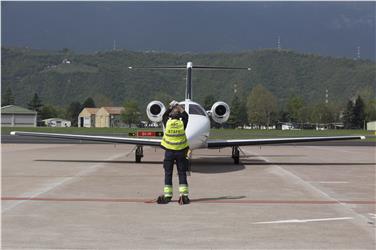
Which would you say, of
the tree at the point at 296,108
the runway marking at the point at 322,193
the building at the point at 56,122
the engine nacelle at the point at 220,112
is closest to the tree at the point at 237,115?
the tree at the point at 296,108

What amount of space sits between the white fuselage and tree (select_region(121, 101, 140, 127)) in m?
128

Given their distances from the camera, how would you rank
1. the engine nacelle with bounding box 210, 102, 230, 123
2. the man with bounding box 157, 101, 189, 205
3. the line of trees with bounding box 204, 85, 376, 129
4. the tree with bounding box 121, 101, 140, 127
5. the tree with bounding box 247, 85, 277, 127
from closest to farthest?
the man with bounding box 157, 101, 189, 205
the engine nacelle with bounding box 210, 102, 230, 123
the line of trees with bounding box 204, 85, 376, 129
the tree with bounding box 121, 101, 140, 127
the tree with bounding box 247, 85, 277, 127

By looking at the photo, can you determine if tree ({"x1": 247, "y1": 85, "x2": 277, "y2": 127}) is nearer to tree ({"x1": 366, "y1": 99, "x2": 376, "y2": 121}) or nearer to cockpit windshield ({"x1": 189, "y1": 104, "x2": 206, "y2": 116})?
tree ({"x1": 366, "y1": 99, "x2": 376, "y2": 121})

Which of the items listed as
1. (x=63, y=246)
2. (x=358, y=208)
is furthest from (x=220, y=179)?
(x=63, y=246)

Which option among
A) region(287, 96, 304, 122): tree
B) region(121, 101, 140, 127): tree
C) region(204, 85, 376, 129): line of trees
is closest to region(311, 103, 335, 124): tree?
region(204, 85, 376, 129): line of trees

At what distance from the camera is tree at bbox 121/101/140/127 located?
145875 millimetres

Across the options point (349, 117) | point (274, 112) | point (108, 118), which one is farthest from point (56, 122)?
point (349, 117)

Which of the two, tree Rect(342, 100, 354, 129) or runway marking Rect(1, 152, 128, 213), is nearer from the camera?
runway marking Rect(1, 152, 128, 213)

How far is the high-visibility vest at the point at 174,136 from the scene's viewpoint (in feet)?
36.8

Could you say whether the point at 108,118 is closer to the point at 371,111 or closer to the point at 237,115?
the point at 237,115

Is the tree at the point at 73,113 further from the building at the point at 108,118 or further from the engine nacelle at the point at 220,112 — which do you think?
the engine nacelle at the point at 220,112

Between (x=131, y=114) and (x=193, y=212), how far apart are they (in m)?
137

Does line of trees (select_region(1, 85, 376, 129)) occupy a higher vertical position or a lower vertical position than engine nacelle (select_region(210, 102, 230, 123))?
higher

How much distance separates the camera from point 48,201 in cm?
1075
